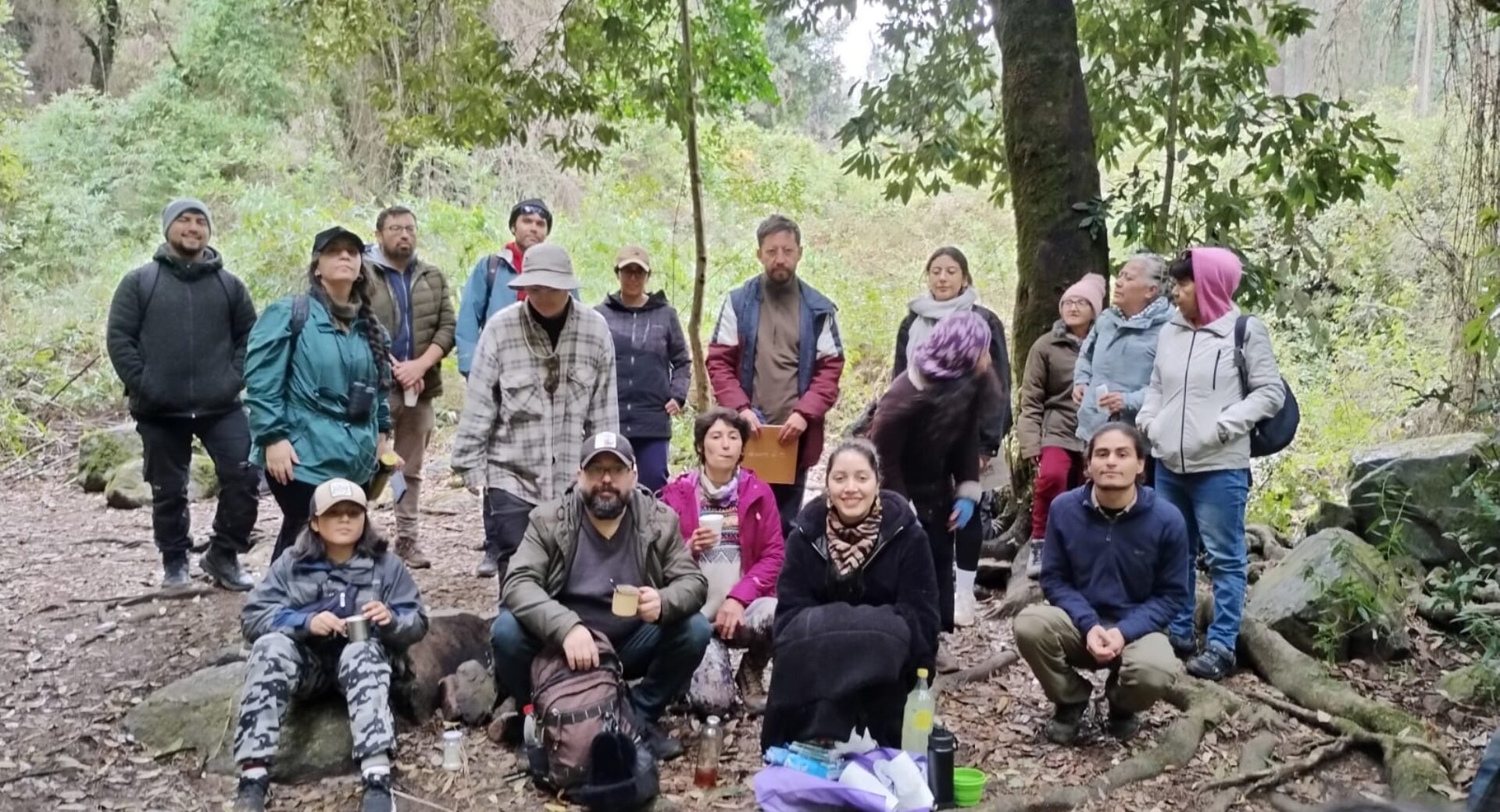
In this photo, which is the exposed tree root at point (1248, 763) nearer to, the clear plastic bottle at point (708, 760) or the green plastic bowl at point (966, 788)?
the green plastic bowl at point (966, 788)

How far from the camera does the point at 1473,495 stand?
16.3ft

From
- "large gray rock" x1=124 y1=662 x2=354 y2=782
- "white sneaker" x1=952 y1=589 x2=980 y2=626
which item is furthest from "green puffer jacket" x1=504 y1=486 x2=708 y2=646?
"white sneaker" x1=952 y1=589 x2=980 y2=626

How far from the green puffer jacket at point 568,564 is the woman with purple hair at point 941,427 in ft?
3.36

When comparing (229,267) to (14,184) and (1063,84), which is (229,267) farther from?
(1063,84)

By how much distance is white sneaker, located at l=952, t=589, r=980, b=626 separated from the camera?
5301mm

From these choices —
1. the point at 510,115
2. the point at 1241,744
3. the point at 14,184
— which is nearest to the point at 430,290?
the point at 510,115

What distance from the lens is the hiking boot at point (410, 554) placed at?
6.37 meters

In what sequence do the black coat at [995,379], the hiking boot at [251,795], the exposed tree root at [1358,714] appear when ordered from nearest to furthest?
1. the hiking boot at [251,795]
2. the exposed tree root at [1358,714]
3. the black coat at [995,379]

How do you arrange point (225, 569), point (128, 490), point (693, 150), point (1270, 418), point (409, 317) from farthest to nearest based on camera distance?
point (128, 490) → point (693, 150) → point (409, 317) → point (225, 569) → point (1270, 418)

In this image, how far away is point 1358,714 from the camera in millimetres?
4055

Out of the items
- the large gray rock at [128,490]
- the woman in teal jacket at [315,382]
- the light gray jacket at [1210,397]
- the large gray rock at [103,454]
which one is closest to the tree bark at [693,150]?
the woman in teal jacket at [315,382]

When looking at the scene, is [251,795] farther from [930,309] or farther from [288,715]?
[930,309]

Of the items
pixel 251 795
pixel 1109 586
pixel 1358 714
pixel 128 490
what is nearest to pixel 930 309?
pixel 1109 586

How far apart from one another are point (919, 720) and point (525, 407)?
1966mm
